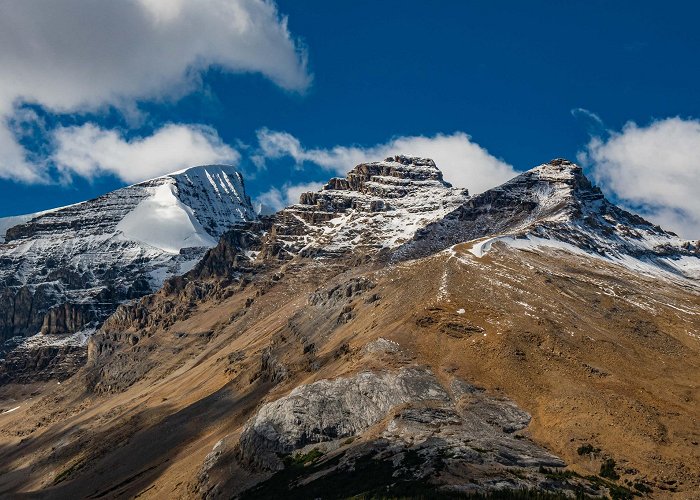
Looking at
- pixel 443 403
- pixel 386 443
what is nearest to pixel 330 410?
pixel 443 403

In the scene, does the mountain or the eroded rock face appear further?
the eroded rock face

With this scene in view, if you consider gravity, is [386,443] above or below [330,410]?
below

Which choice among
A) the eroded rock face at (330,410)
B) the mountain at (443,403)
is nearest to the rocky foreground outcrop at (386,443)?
the eroded rock face at (330,410)

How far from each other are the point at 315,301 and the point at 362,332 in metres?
44.0

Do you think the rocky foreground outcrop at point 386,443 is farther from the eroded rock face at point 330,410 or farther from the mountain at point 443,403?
the mountain at point 443,403

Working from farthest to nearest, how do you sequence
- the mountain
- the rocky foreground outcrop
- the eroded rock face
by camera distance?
the eroded rock face, the mountain, the rocky foreground outcrop

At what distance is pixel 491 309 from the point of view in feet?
357

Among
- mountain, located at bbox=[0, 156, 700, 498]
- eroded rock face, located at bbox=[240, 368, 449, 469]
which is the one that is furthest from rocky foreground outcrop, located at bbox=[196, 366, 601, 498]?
mountain, located at bbox=[0, 156, 700, 498]

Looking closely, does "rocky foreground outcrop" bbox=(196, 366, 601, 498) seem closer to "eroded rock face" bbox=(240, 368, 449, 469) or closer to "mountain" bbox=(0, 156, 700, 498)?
"eroded rock face" bbox=(240, 368, 449, 469)

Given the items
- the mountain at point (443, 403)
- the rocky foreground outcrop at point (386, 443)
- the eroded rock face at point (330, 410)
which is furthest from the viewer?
the eroded rock face at point (330, 410)

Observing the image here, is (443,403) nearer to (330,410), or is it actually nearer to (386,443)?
(386,443)

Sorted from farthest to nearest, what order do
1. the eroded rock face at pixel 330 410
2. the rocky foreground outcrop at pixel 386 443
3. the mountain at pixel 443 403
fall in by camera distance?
the eroded rock face at pixel 330 410 < the mountain at pixel 443 403 < the rocky foreground outcrop at pixel 386 443

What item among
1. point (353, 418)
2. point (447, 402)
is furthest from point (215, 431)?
point (447, 402)

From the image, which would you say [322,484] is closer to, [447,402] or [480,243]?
[447,402]
